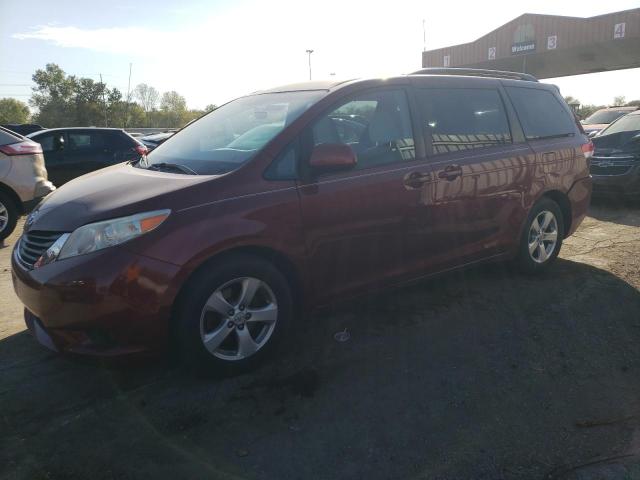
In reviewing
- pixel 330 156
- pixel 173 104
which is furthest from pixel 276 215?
pixel 173 104

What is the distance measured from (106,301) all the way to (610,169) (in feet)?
27.3

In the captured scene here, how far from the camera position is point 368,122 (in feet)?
11.8

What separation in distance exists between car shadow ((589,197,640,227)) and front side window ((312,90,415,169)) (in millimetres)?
4863

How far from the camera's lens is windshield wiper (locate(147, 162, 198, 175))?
3205 mm

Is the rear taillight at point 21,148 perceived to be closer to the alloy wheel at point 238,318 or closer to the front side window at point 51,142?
the front side window at point 51,142

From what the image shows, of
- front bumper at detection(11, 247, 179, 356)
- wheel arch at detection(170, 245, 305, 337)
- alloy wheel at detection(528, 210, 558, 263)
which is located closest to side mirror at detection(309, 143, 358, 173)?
wheel arch at detection(170, 245, 305, 337)

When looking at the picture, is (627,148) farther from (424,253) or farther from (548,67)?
(548,67)

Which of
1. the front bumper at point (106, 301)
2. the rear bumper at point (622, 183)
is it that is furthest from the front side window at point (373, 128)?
the rear bumper at point (622, 183)

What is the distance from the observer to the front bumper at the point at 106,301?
260 centimetres

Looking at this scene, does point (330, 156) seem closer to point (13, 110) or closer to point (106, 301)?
point (106, 301)

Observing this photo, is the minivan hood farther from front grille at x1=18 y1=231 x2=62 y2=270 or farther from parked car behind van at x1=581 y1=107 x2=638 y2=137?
parked car behind van at x1=581 y1=107 x2=638 y2=137

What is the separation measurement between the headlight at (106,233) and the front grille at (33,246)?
0.13 meters

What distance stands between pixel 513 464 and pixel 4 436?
98.8 inches

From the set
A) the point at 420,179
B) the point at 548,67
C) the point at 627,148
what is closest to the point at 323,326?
the point at 420,179
